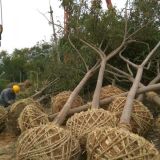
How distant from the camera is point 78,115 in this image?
6707 mm

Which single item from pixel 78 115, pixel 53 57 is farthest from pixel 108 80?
pixel 78 115

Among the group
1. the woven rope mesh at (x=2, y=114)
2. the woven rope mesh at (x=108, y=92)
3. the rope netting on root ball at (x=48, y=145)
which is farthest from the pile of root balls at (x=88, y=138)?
the woven rope mesh at (x=2, y=114)

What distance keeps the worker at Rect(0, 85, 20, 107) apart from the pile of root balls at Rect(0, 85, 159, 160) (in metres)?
3.92

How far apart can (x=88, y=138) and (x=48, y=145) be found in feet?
1.87

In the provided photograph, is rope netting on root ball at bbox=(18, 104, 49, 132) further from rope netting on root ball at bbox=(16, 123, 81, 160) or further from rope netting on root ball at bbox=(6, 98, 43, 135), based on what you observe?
rope netting on root ball at bbox=(16, 123, 81, 160)

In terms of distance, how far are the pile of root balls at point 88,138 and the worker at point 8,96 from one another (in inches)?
154

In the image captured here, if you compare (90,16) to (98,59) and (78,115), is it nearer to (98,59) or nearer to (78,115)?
(98,59)

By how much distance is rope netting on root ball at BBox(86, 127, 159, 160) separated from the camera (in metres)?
4.93

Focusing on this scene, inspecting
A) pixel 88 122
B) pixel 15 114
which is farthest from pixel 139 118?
pixel 15 114

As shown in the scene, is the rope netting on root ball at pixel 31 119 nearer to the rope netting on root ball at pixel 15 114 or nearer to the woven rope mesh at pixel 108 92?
the rope netting on root ball at pixel 15 114

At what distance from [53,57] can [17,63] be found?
3444 cm

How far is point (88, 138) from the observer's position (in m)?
5.48

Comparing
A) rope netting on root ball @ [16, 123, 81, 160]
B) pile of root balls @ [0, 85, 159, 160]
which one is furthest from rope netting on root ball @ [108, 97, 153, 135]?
rope netting on root ball @ [16, 123, 81, 160]

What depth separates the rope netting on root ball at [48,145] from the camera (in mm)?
5613
